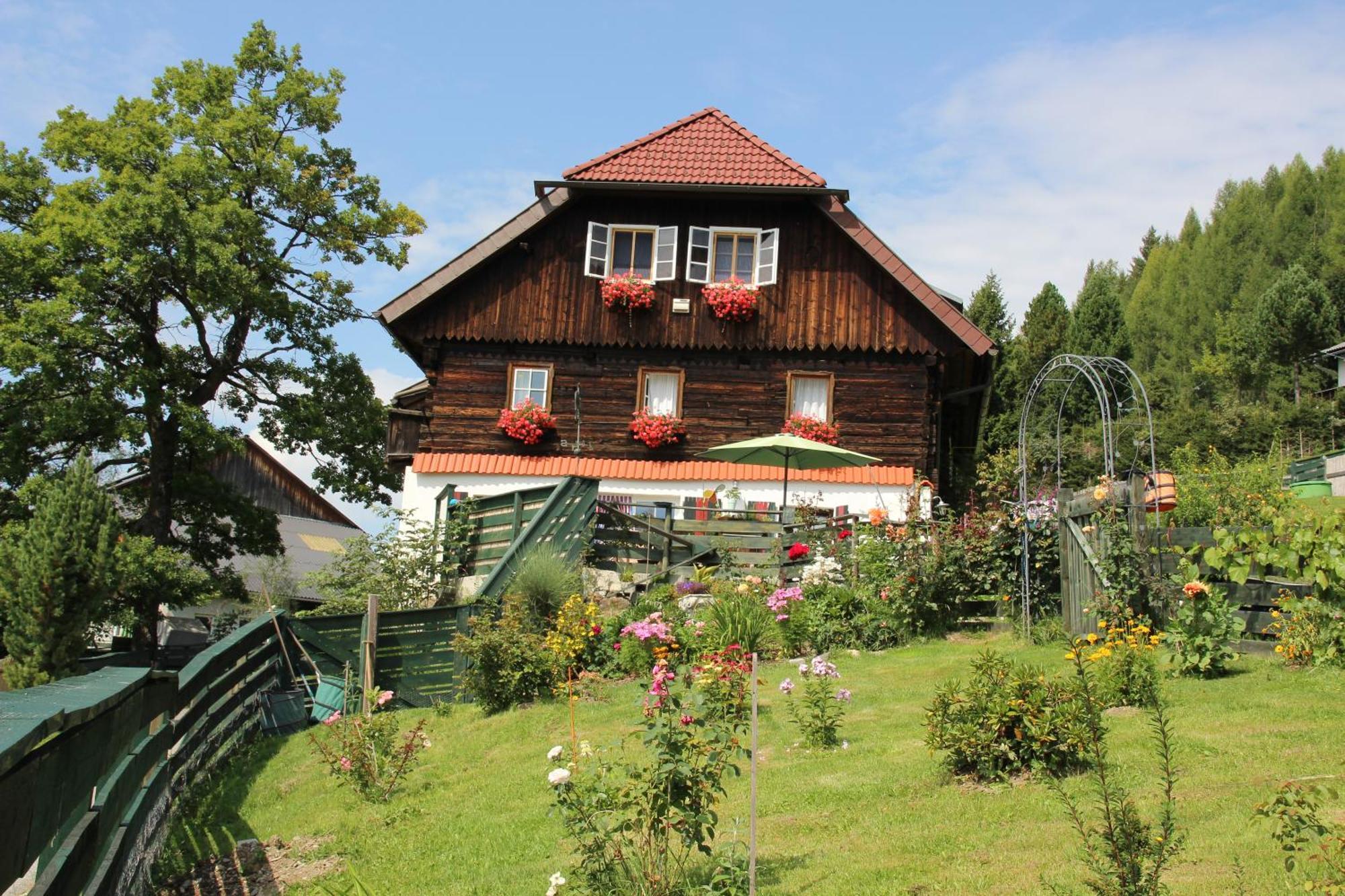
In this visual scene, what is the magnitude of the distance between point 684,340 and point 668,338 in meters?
0.30

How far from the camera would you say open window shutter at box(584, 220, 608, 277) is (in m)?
23.4

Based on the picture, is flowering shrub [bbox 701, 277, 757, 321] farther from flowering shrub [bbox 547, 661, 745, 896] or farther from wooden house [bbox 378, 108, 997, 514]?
flowering shrub [bbox 547, 661, 745, 896]

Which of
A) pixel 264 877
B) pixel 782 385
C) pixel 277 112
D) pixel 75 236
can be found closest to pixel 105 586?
pixel 75 236

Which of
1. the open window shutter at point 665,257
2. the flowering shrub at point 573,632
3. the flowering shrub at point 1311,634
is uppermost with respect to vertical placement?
the open window shutter at point 665,257

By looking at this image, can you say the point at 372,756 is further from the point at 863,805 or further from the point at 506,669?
the point at 863,805

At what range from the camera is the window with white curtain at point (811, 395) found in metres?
23.5

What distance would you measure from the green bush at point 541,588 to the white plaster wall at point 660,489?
8346mm

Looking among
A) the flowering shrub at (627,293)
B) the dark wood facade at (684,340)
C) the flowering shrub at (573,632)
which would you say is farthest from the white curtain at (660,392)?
the flowering shrub at (573,632)

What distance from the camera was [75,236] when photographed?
84.1ft

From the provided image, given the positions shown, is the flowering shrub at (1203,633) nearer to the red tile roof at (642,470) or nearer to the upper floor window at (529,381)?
the red tile roof at (642,470)

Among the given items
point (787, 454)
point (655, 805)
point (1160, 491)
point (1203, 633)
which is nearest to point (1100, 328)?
point (787, 454)

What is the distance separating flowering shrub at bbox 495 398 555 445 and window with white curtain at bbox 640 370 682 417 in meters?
1.92

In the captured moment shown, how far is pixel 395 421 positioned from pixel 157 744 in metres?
22.2

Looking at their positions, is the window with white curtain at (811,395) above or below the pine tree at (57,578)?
above
